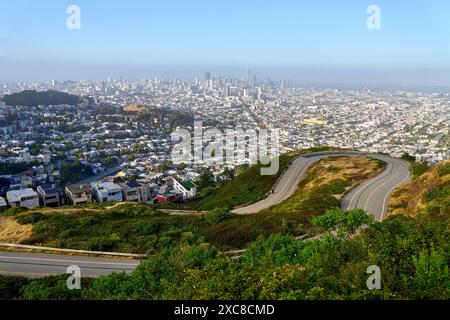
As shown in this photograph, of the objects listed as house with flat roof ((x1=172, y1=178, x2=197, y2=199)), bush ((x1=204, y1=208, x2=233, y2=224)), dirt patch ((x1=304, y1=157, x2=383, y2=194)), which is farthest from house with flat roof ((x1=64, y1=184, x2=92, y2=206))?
bush ((x1=204, y1=208, x2=233, y2=224))

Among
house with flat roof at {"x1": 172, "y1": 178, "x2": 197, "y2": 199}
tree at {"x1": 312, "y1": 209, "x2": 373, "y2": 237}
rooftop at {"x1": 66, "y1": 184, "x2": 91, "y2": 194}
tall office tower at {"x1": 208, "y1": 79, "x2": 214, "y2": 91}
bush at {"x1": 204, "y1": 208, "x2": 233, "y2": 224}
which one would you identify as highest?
tall office tower at {"x1": 208, "y1": 79, "x2": 214, "y2": 91}

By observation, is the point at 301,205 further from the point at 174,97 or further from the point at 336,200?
the point at 174,97

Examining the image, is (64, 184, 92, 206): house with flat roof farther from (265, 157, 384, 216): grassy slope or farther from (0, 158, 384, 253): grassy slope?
(265, 157, 384, 216): grassy slope

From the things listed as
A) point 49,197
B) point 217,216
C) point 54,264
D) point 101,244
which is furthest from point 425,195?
point 49,197

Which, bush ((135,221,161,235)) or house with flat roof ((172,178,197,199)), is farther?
house with flat roof ((172,178,197,199))

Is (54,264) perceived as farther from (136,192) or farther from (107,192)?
(136,192)

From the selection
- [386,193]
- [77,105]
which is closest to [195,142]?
[77,105]

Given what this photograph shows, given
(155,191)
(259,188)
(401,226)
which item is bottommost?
(155,191)
